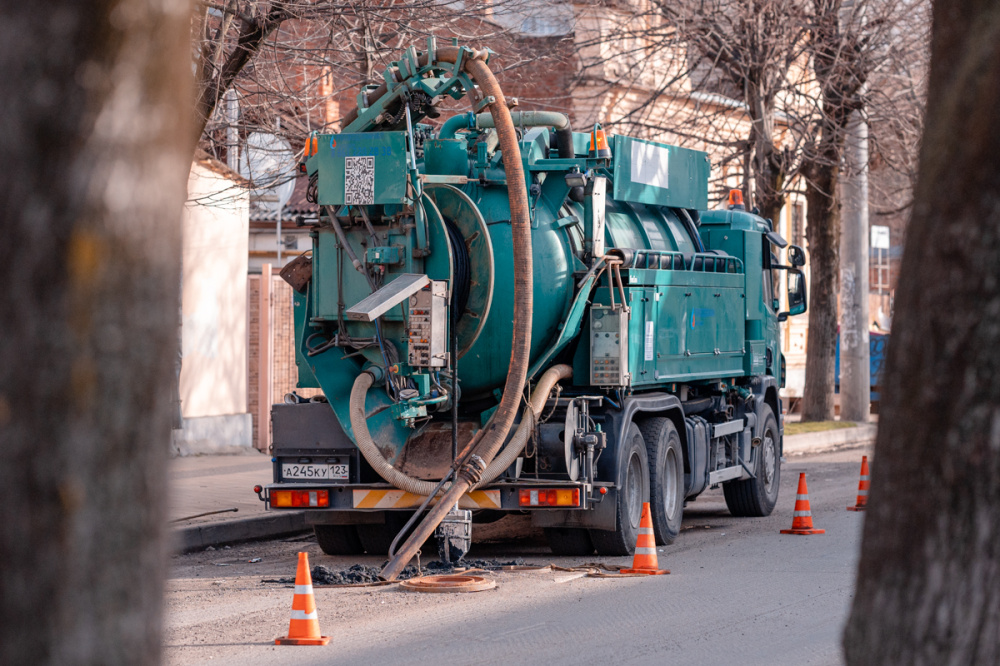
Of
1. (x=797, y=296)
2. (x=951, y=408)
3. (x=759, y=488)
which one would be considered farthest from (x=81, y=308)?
(x=797, y=296)

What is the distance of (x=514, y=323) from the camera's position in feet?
30.5

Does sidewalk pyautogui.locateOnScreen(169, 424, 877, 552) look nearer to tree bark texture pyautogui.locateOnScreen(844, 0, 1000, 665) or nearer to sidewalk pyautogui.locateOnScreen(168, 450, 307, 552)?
sidewalk pyautogui.locateOnScreen(168, 450, 307, 552)

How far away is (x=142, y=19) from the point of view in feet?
7.50

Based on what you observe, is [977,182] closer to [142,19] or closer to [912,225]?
[912,225]

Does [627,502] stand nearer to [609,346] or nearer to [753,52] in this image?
[609,346]

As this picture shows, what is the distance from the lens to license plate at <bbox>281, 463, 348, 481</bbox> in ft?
33.3

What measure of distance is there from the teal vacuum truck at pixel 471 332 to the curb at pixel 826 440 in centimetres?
1025

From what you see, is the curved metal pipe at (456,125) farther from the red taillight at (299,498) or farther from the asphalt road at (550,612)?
the asphalt road at (550,612)

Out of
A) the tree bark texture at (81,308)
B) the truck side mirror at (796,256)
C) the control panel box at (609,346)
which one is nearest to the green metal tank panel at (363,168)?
the control panel box at (609,346)

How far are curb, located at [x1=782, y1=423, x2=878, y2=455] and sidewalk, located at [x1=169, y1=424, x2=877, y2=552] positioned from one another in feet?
27.2

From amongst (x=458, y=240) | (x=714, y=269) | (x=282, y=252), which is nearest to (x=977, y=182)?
(x=458, y=240)

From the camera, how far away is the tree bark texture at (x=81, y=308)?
7.23 ft

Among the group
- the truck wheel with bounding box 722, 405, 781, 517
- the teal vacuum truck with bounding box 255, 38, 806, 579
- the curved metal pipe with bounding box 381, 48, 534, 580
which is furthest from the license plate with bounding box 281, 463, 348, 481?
the truck wheel with bounding box 722, 405, 781, 517

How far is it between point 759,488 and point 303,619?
297 inches
